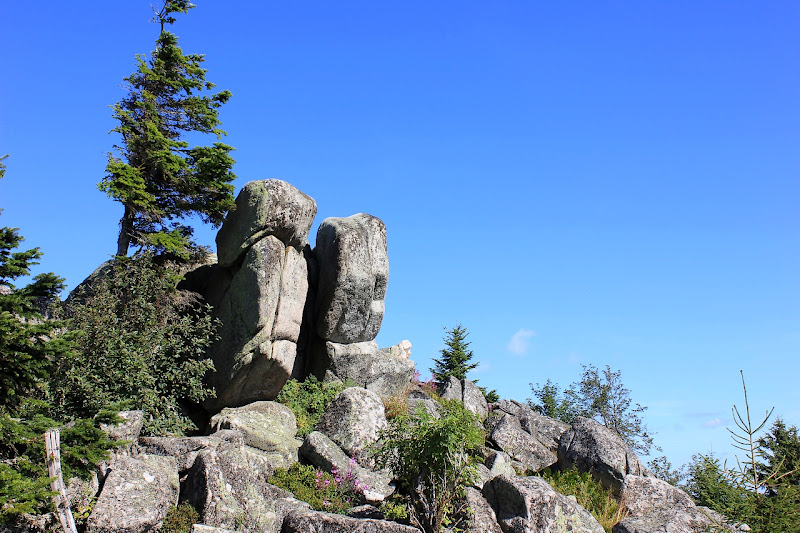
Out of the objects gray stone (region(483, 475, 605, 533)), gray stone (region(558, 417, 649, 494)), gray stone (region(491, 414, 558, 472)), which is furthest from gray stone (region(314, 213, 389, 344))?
gray stone (region(483, 475, 605, 533))

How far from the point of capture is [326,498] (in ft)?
50.8

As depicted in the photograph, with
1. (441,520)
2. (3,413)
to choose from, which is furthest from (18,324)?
(441,520)

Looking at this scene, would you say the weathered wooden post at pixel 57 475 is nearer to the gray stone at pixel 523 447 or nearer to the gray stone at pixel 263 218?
the gray stone at pixel 263 218

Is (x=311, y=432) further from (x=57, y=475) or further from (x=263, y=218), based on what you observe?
(x=57, y=475)

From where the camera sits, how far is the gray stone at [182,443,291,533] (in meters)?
12.8

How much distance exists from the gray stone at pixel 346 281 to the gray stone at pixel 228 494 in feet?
30.1

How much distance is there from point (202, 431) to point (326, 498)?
6.46 meters

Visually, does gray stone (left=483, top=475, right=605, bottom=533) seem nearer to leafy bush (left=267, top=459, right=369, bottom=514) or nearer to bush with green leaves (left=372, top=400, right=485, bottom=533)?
bush with green leaves (left=372, top=400, right=485, bottom=533)

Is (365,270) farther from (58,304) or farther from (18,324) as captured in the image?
(18,324)

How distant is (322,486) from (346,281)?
8.17 meters

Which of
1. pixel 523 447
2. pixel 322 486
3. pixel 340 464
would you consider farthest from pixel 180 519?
pixel 523 447

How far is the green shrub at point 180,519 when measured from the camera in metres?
12.5

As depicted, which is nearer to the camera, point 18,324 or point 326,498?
point 18,324

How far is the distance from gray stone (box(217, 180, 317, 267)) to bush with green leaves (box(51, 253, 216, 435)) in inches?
77.7
